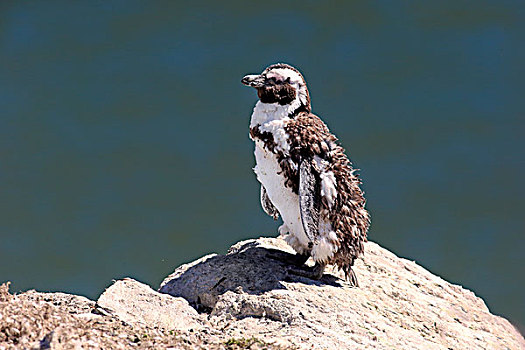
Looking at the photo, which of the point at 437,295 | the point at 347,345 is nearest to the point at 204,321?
the point at 347,345

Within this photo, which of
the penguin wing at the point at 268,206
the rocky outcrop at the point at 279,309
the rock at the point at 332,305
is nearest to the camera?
the rocky outcrop at the point at 279,309

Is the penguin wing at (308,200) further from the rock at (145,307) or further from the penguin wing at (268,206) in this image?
the rock at (145,307)

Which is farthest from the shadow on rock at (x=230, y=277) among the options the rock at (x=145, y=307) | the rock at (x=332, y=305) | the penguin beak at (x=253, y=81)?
the penguin beak at (x=253, y=81)

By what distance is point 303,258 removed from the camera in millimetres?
4734

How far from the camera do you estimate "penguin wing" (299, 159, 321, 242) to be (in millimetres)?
4297

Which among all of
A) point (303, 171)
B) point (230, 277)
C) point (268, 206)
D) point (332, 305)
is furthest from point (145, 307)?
point (268, 206)

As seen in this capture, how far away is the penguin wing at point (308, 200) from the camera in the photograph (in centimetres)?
430

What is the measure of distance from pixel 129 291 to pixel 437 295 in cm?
266

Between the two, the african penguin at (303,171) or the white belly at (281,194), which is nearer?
the african penguin at (303,171)

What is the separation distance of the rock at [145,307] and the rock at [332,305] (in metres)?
0.18

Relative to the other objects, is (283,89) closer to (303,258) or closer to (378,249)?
(303,258)

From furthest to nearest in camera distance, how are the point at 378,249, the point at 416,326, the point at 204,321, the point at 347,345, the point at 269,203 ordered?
1. the point at 378,249
2. the point at 269,203
3. the point at 416,326
4. the point at 204,321
5. the point at 347,345

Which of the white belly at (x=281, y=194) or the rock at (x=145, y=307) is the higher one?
the white belly at (x=281, y=194)

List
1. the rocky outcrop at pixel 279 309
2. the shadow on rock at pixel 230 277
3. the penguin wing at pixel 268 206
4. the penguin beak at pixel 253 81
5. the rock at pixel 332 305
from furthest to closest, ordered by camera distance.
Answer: the penguin wing at pixel 268 206 → the penguin beak at pixel 253 81 → the shadow on rock at pixel 230 277 → the rock at pixel 332 305 → the rocky outcrop at pixel 279 309
